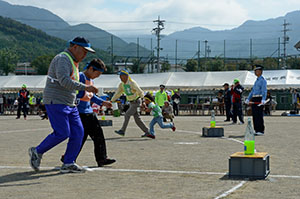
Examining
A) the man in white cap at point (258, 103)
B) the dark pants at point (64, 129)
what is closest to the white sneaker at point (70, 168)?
the dark pants at point (64, 129)

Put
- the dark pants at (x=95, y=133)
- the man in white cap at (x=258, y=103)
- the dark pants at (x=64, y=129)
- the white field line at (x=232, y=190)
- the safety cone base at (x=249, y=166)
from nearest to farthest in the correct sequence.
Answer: the white field line at (x=232, y=190)
the safety cone base at (x=249, y=166)
the dark pants at (x=64, y=129)
the dark pants at (x=95, y=133)
the man in white cap at (x=258, y=103)

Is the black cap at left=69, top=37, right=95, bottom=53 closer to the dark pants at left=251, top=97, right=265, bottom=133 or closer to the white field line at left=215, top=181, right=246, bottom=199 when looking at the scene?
the white field line at left=215, top=181, right=246, bottom=199

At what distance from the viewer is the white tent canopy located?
3716 cm

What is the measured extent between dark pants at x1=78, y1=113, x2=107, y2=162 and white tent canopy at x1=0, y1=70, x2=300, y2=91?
1139 inches

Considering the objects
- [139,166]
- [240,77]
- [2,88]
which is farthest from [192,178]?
[2,88]

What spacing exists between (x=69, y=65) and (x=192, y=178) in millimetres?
2357

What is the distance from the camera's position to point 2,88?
4306 centimetres

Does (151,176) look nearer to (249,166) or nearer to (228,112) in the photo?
(249,166)

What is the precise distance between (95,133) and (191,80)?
31881 millimetres

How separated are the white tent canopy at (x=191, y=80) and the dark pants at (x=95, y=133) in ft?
94.9

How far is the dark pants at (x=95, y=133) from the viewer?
8.01m

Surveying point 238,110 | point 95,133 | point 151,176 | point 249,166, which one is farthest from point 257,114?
point 151,176

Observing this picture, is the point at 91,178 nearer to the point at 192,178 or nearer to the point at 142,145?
the point at 192,178

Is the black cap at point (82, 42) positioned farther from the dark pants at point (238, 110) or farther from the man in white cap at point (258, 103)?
Answer: the dark pants at point (238, 110)
